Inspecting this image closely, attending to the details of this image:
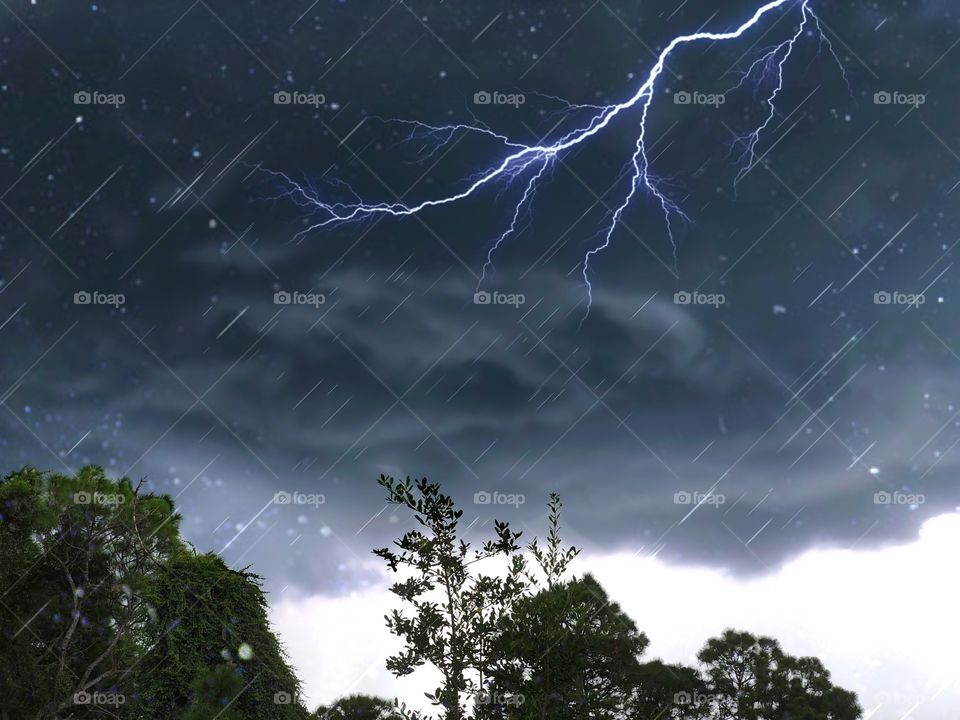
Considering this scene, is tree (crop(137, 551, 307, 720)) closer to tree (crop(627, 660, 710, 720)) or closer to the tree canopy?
the tree canopy

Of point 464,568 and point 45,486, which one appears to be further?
point 45,486

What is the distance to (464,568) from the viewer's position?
741 centimetres

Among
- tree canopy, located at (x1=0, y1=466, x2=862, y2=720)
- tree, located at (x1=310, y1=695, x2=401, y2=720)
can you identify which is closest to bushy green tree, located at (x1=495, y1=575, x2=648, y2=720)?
tree canopy, located at (x1=0, y1=466, x2=862, y2=720)

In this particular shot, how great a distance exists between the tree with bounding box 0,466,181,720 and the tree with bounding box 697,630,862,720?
43.9ft

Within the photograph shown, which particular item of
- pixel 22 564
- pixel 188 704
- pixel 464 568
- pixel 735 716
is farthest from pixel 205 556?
pixel 735 716

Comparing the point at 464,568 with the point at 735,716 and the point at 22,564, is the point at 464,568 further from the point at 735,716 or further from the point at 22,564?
the point at 735,716

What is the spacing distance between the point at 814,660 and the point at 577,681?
58.1 ft

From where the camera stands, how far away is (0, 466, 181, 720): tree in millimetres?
19828

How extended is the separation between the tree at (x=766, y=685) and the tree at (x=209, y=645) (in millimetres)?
12400

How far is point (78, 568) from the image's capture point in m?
20.6

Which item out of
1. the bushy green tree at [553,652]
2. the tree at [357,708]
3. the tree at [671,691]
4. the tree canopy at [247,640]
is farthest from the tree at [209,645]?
the tree at [671,691]

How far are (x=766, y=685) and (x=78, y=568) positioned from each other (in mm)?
16345

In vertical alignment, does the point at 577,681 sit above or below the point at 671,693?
below

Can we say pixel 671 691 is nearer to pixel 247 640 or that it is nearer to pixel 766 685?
pixel 766 685
